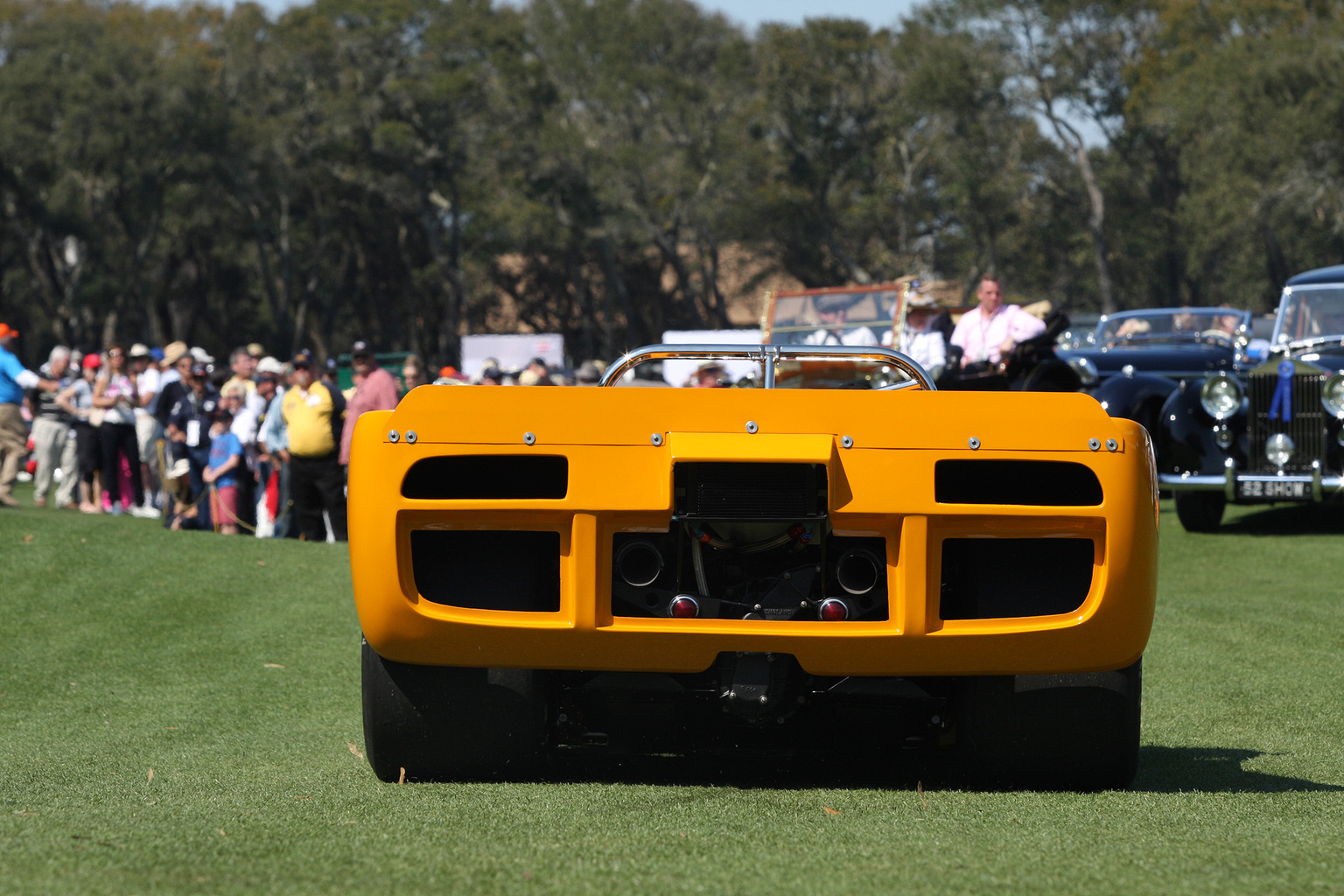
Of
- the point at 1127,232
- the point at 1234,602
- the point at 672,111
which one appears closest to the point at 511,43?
the point at 672,111

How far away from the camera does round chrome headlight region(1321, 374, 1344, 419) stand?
11.1m

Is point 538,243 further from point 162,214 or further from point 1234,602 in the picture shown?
point 1234,602

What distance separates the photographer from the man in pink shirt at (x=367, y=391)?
1187cm

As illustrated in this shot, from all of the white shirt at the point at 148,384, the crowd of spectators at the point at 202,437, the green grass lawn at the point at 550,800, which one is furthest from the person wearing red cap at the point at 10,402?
the green grass lawn at the point at 550,800

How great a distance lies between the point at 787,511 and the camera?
12.4 ft

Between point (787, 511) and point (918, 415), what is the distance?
41 cm

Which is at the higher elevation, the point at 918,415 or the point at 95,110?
the point at 95,110

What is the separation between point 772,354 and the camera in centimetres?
487

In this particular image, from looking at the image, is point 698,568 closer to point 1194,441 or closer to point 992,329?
point 992,329

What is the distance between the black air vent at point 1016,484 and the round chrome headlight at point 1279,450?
8085 mm

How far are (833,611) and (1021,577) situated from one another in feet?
1.64

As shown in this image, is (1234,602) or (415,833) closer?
(415,833)

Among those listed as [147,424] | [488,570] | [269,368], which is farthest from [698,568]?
[147,424]

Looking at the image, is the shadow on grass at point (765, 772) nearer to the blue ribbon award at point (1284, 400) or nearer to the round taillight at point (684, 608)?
the round taillight at point (684, 608)
